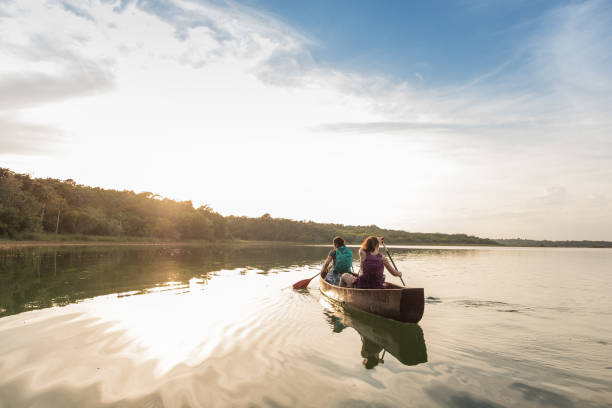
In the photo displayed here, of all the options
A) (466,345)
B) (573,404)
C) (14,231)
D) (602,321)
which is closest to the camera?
(573,404)

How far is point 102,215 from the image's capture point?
6781 centimetres

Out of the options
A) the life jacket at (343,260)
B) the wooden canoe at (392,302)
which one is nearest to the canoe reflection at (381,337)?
the wooden canoe at (392,302)

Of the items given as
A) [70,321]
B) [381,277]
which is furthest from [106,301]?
[381,277]

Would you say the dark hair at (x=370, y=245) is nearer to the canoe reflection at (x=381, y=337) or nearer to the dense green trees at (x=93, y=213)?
the canoe reflection at (x=381, y=337)

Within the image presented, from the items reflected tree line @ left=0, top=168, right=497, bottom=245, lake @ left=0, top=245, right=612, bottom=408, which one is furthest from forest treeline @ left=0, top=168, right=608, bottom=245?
lake @ left=0, top=245, right=612, bottom=408

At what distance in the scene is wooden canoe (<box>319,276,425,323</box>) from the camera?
339 inches

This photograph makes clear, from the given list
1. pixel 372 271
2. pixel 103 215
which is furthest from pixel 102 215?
pixel 372 271

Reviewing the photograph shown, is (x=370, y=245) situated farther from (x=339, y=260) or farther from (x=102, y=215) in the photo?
(x=102, y=215)

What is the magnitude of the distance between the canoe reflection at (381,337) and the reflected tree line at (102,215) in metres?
52.6

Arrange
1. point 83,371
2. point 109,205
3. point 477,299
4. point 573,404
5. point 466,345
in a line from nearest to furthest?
point 573,404 < point 83,371 < point 466,345 < point 477,299 < point 109,205

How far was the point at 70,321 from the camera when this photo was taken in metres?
8.44

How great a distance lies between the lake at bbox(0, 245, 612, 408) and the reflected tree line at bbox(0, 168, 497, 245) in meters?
47.0

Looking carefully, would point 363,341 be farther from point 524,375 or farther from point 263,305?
point 263,305

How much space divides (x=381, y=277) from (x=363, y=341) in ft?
10.5
